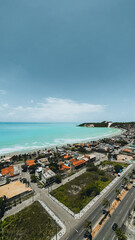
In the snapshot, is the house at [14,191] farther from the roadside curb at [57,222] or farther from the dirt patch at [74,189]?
the dirt patch at [74,189]

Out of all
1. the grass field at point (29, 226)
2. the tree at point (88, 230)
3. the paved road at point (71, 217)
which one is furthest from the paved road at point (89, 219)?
the grass field at point (29, 226)

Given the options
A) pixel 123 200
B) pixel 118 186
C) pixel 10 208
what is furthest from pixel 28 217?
pixel 118 186

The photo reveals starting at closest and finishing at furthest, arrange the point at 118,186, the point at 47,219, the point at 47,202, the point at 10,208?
the point at 47,219, the point at 10,208, the point at 47,202, the point at 118,186

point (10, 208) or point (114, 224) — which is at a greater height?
point (114, 224)

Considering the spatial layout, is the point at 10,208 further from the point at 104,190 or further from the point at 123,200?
the point at 123,200

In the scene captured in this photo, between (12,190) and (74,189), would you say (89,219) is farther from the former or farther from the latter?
(12,190)

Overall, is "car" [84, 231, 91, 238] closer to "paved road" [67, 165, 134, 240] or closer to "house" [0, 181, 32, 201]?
"paved road" [67, 165, 134, 240]

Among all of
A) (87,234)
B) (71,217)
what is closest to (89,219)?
(87,234)

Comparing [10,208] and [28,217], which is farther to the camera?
[10,208]
